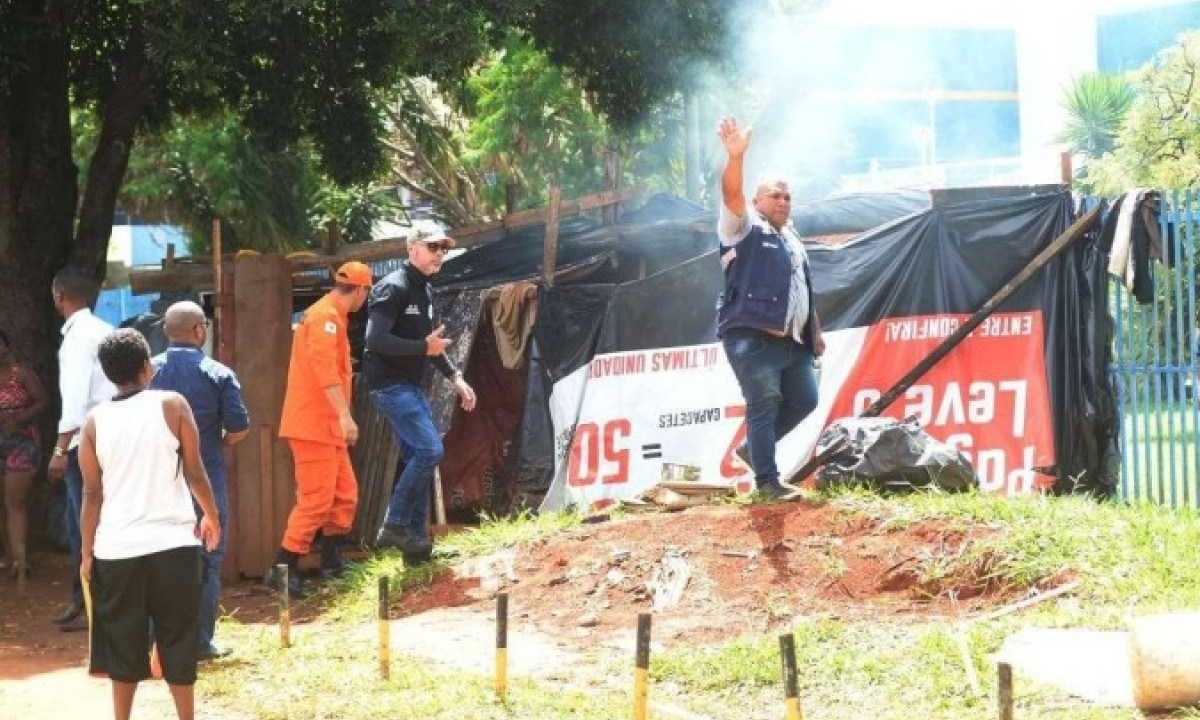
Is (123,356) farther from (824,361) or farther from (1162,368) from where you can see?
(1162,368)

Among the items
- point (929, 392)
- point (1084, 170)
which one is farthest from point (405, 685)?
point (1084, 170)

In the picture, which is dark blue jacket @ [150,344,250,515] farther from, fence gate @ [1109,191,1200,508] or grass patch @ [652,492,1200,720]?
fence gate @ [1109,191,1200,508]

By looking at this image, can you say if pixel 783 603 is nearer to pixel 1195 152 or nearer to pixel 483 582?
pixel 483 582

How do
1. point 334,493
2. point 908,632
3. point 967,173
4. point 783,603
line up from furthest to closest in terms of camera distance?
point 967,173 → point 334,493 → point 783,603 → point 908,632

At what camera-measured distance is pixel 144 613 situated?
644cm

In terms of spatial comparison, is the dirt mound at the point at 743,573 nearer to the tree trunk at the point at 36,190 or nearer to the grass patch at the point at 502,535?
the grass patch at the point at 502,535

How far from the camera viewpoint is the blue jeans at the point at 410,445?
31.8 ft

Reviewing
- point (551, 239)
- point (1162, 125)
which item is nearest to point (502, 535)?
point (551, 239)

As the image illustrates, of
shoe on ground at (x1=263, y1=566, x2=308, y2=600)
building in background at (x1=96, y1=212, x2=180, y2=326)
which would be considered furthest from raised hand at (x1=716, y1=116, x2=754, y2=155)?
building in background at (x1=96, y1=212, x2=180, y2=326)

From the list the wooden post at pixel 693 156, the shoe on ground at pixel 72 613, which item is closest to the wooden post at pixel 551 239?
the shoe on ground at pixel 72 613

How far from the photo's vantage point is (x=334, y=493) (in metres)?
10.3

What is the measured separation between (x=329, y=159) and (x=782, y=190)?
248 inches

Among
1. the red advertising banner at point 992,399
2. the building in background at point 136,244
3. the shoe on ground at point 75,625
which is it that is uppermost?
the building in background at point 136,244

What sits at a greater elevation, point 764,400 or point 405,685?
point 764,400
